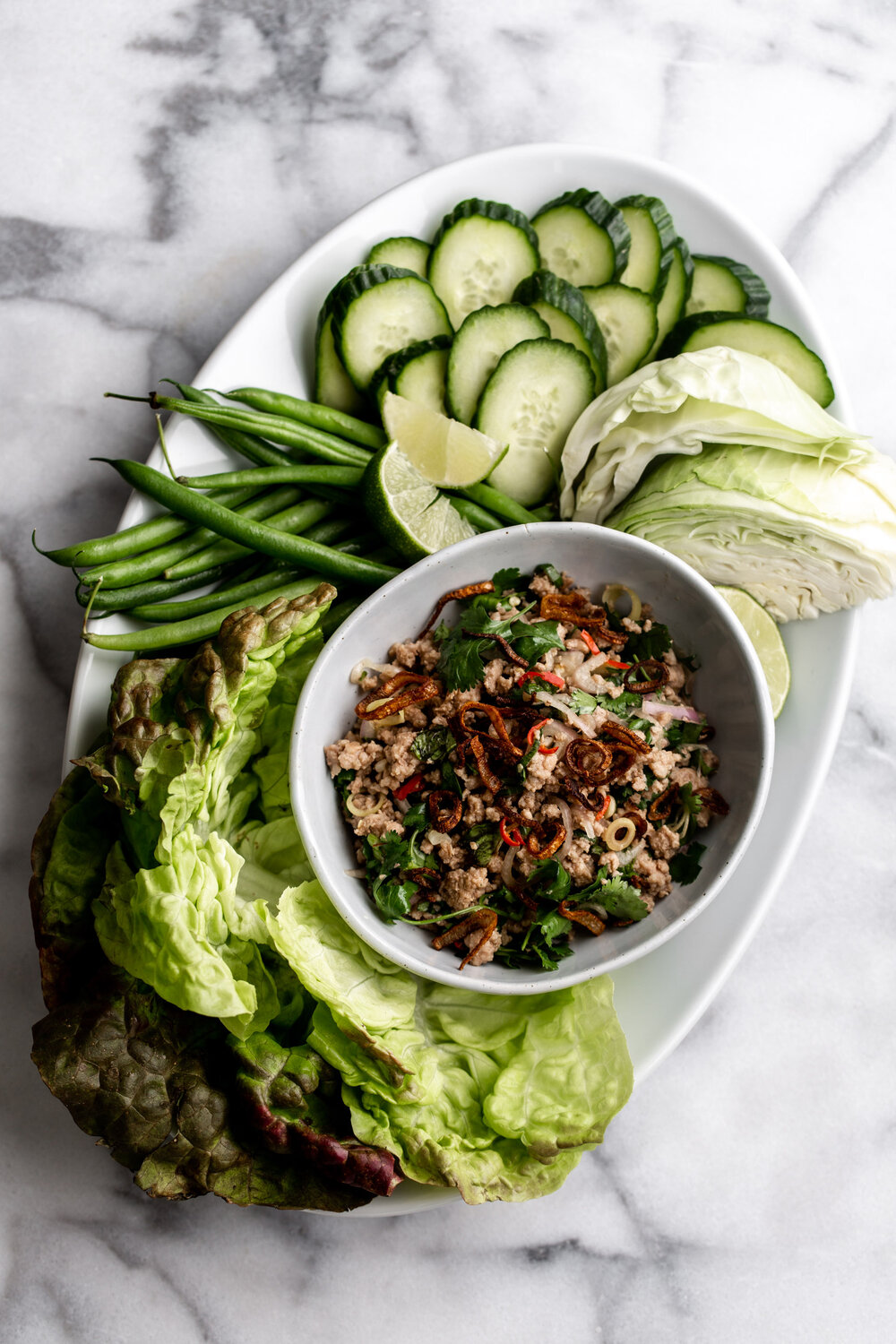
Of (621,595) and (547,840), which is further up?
(621,595)

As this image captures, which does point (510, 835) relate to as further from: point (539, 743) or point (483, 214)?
point (483, 214)

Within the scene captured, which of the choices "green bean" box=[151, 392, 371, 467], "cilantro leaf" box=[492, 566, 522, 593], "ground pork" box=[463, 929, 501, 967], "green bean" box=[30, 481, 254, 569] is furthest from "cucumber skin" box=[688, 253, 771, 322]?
"ground pork" box=[463, 929, 501, 967]

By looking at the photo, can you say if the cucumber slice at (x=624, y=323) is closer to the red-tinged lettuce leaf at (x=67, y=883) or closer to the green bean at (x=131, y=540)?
the green bean at (x=131, y=540)

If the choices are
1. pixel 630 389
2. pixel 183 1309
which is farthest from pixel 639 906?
pixel 183 1309

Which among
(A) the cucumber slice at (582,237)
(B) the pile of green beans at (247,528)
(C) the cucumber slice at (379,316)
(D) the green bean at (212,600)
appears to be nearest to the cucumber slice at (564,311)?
(A) the cucumber slice at (582,237)

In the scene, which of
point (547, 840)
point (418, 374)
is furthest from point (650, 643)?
point (418, 374)

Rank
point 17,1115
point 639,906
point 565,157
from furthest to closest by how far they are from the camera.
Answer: point 17,1115 → point 565,157 → point 639,906

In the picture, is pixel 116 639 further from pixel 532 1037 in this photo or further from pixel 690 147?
pixel 690 147
